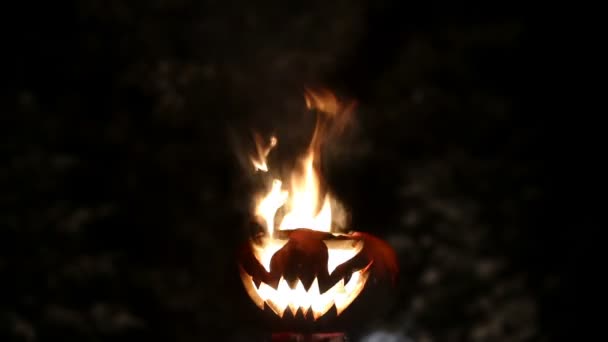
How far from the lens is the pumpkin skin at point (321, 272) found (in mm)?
2541

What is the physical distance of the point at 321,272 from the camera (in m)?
2.56

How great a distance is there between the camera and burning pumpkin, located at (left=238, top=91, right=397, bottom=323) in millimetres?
2547

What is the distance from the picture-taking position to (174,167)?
475cm

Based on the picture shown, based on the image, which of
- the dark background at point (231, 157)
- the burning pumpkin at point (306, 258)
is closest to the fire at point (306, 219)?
the burning pumpkin at point (306, 258)

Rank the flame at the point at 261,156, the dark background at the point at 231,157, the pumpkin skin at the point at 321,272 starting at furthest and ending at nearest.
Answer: the dark background at the point at 231,157, the flame at the point at 261,156, the pumpkin skin at the point at 321,272

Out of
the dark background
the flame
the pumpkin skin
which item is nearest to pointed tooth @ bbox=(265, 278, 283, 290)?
the pumpkin skin

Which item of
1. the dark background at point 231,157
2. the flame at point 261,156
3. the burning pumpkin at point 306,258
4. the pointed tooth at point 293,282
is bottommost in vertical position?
the pointed tooth at point 293,282

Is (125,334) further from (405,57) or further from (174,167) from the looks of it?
(405,57)

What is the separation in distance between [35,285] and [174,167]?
873mm

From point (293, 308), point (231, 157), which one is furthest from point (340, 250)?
point (231, 157)

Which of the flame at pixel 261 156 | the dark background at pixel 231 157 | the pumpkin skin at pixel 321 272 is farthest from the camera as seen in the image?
the dark background at pixel 231 157

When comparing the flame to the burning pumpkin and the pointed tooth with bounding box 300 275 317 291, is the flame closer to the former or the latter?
the burning pumpkin

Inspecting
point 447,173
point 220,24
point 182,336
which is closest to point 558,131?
point 447,173

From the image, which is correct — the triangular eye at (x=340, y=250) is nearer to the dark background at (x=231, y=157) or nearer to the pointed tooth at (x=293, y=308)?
the pointed tooth at (x=293, y=308)
